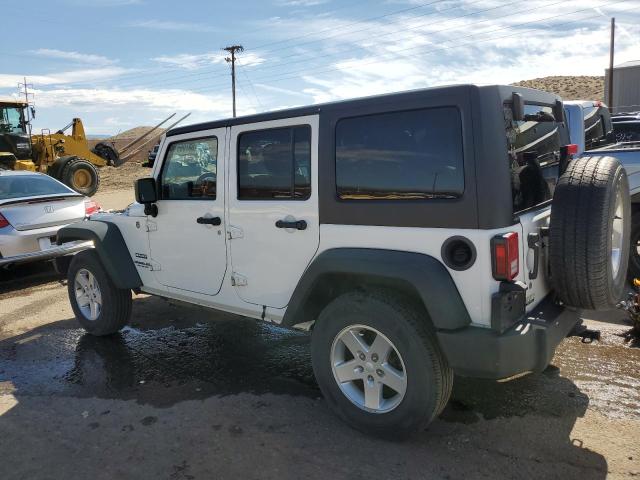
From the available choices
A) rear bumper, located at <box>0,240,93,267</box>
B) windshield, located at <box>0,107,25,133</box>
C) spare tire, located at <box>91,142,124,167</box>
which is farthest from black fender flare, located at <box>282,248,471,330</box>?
spare tire, located at <box>91,142,124,167</box>

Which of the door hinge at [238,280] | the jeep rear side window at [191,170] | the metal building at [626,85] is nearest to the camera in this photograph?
the door hinge at [238,280]

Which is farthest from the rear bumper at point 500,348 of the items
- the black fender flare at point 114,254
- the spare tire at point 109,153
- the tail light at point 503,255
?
the spare tire at point 109,153

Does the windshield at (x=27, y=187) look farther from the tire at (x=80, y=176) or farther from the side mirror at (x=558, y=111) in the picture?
the tire at (x=80, y=176)

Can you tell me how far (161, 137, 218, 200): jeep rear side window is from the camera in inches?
162

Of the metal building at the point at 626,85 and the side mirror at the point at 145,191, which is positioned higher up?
the metal building at the point at 626,85

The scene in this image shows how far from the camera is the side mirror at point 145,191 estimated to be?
4.40m

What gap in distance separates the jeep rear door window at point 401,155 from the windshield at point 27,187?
604cm

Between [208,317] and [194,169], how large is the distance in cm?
207

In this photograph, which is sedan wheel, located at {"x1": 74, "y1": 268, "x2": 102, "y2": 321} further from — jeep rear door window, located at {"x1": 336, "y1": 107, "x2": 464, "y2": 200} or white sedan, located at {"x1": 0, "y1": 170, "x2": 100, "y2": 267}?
jeep rear door window, located at {"x1": 336, "y1": 107, "x2": 464, "y2": 200}

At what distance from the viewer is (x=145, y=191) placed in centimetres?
443

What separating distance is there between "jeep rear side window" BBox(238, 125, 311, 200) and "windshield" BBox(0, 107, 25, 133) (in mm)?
15333

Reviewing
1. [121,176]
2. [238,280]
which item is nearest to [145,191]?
[238,280]

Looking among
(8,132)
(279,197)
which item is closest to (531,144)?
(279,197)

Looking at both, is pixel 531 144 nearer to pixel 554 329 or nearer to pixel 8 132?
pixel 554 329
